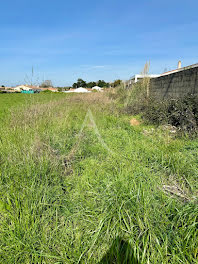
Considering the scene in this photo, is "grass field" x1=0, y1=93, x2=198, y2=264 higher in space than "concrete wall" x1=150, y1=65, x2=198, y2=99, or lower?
lower

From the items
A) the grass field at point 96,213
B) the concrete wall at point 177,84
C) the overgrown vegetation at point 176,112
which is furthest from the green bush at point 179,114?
the grass field at point 96,213

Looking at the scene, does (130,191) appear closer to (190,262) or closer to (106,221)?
(106,221)

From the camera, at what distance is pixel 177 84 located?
572 cm

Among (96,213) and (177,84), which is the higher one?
(177,84)

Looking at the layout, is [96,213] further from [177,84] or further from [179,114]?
[177,84]

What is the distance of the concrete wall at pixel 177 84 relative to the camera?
15.5 feet

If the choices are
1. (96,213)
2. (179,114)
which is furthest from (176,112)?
(96,213)

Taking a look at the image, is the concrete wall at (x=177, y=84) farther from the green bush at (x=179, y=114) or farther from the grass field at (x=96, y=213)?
the grass field at (x=96, y=213)

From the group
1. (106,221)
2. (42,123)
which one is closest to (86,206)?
(106,221)

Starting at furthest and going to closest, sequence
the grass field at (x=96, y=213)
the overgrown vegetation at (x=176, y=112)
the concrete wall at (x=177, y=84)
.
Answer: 1. the concrete wall at (x=177, y=84)
2. the overgrown vegetation at (x=176, y=112)
3. the grass field at (x=96, y=213)

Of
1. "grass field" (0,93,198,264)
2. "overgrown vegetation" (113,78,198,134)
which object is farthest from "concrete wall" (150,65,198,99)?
"grass field" (0,93,198,264)

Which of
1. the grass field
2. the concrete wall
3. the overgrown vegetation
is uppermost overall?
the concrete wall

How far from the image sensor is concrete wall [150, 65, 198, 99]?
15.5ft

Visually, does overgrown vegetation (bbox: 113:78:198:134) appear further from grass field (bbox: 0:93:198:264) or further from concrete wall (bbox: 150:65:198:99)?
grass field (bbox: 0:93:198:264)
